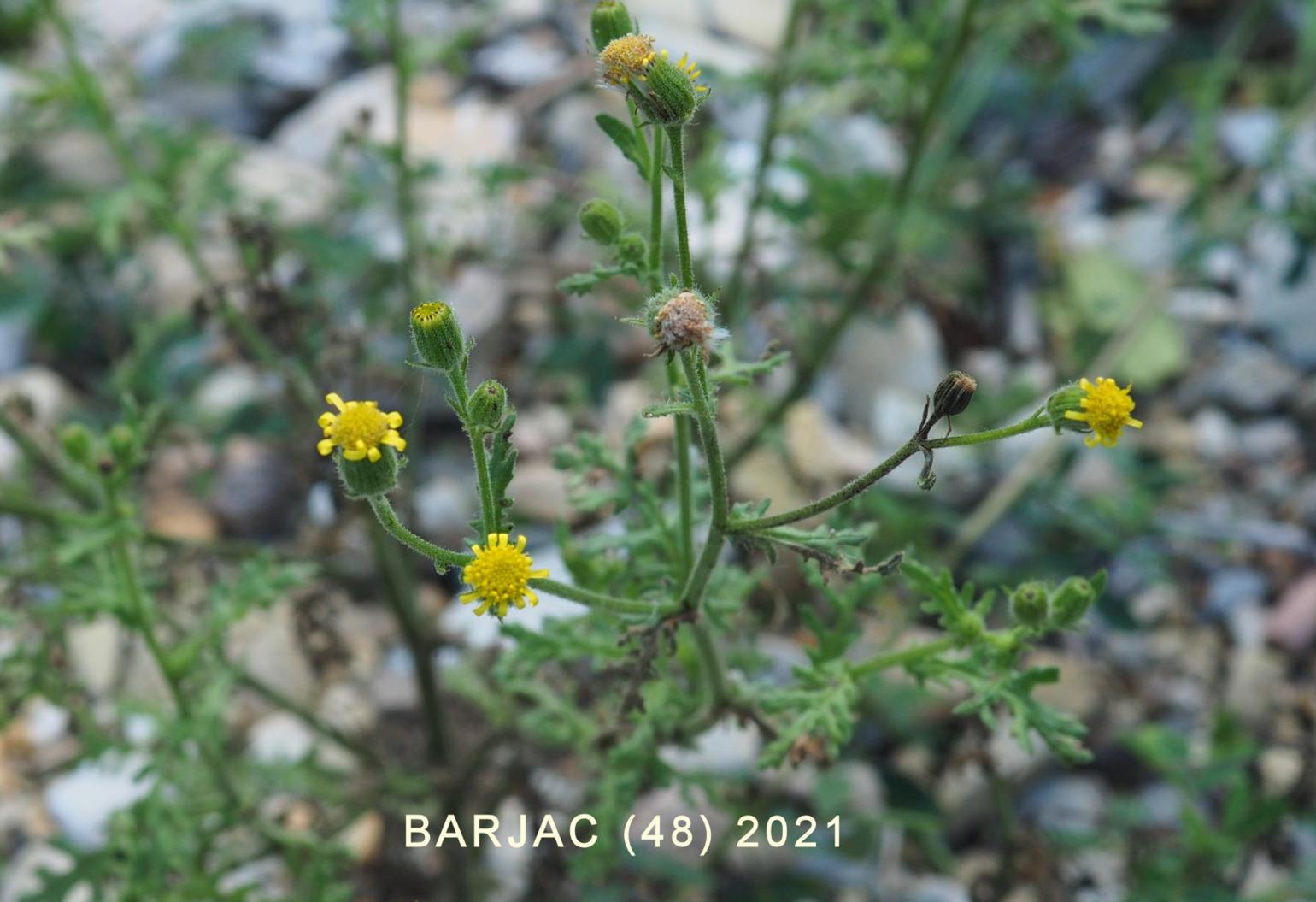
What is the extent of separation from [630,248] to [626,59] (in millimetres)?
351

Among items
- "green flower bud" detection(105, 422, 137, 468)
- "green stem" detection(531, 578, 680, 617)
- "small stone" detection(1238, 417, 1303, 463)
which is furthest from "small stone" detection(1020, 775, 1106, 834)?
"green flower bud" detection(105, 422, 137, 468)

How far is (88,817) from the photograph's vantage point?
425 cm

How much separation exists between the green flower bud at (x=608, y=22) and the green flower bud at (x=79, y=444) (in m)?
1.42

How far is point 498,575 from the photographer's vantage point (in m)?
2.03

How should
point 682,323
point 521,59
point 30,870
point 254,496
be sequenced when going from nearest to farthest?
1. point 682,323
2. point 30,870
3. point 254,496
4. point 521,59

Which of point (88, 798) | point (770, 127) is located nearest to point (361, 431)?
point (770, 127)

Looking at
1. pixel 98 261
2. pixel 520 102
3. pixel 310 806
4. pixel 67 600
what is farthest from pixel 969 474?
pixel 98 261

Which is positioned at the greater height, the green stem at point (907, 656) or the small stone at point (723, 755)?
the small stone at point (723, 755)

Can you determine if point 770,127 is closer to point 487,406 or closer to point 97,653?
point 487,406

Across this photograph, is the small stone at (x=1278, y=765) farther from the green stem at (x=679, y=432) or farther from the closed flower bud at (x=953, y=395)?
the closed flower bud at (x=953, y=395)

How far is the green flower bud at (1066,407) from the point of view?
6.64 ft

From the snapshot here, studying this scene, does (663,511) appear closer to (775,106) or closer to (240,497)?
(775,106)

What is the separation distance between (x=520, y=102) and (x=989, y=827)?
2.97 metres

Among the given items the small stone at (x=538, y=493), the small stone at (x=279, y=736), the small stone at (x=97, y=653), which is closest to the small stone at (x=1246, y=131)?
the small stone at (x=538, y=493)
